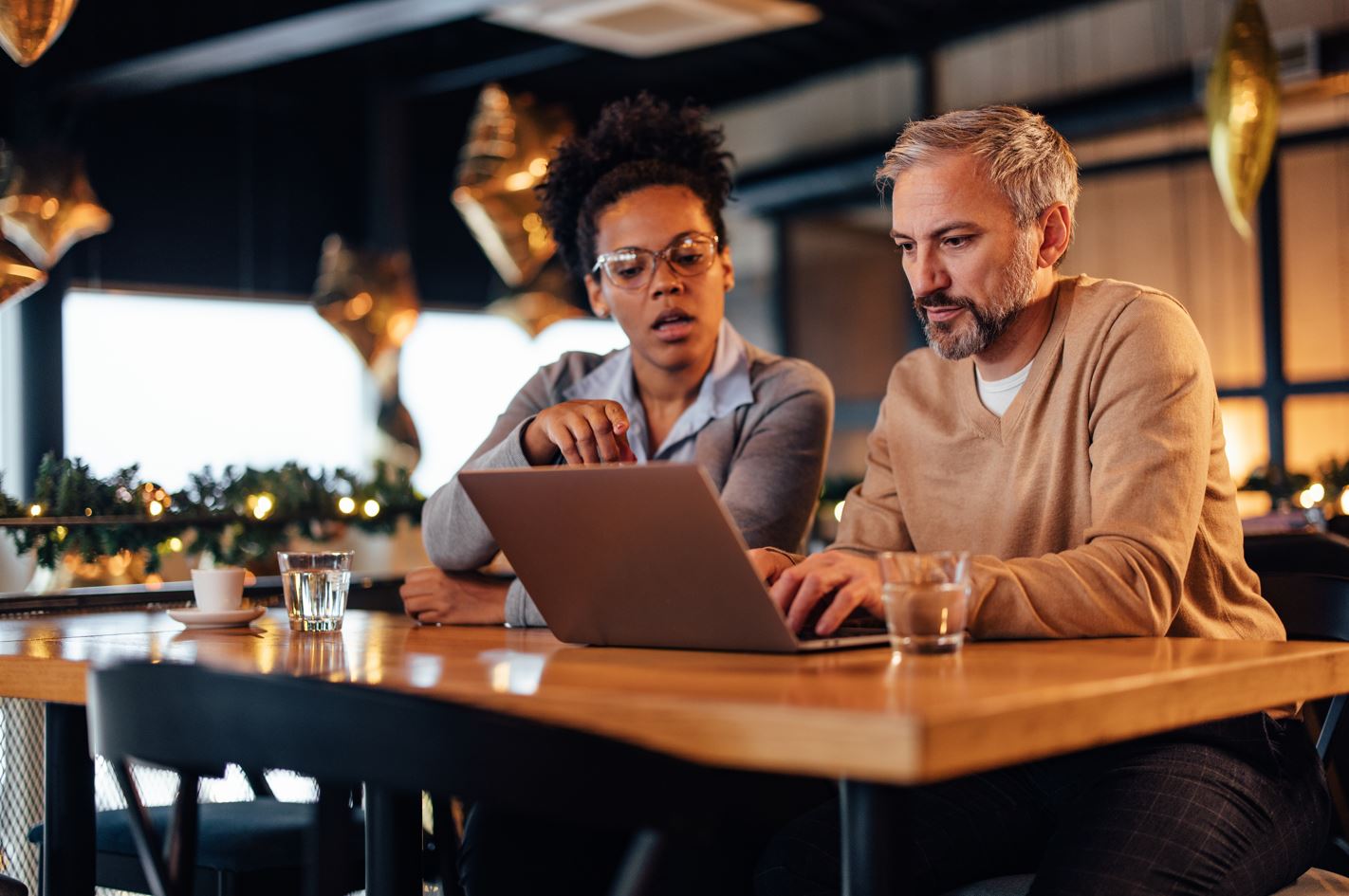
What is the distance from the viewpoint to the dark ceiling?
747cm

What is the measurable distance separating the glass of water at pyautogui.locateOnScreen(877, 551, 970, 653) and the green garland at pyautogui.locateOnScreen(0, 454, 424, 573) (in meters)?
1.97

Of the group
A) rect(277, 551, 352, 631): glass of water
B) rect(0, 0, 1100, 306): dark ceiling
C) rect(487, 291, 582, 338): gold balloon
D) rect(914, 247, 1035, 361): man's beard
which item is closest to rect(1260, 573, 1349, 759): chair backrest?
rect(914, 247, 1035, 361): man's beard

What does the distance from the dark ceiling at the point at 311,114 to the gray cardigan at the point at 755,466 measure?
523 cm

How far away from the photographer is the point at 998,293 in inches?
70.3

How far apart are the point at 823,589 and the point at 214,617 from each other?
1.01m

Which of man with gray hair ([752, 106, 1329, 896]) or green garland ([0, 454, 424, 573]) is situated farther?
green garland ([0, 454, 424, 573])

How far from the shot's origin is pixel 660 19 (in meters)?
6.29

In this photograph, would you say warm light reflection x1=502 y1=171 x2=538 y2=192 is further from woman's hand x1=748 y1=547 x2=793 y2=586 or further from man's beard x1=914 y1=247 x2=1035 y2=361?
woman's hand x1=748 y1=547 x2=793 y2=586

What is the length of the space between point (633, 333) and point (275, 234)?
6.84m

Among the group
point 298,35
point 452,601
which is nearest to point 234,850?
point 452,601

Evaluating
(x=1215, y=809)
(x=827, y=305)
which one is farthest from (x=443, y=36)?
(x=1215, y=809)

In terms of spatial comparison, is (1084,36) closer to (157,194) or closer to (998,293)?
(157,194)

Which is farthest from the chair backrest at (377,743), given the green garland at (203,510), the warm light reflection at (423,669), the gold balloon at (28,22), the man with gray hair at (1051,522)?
the gold balloon at (28,22)

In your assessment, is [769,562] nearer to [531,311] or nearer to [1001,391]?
[1001,391]
